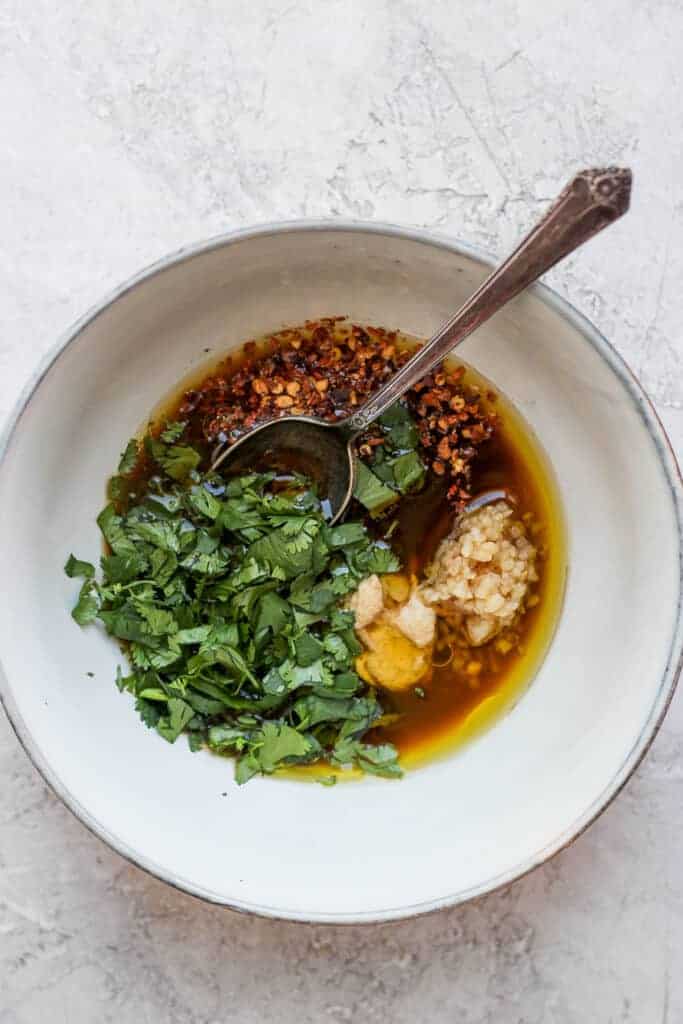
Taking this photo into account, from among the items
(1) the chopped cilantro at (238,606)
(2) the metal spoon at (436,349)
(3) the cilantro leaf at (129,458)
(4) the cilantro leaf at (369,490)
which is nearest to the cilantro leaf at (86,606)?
(1) the chopped cilantro at (238,606)

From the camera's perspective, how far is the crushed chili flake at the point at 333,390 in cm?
164

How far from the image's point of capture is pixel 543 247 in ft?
4.00

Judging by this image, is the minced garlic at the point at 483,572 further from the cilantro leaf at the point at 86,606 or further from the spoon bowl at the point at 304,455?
the cilantro leaf at the point at 86,606

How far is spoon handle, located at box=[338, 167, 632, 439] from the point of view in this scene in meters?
1.14

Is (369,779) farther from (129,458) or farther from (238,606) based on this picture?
(129,458)

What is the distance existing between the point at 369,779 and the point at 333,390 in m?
0.72

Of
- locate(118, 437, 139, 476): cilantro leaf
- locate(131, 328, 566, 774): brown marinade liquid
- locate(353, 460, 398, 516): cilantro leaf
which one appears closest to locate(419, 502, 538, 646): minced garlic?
locate(131, 328, 566, 774): brown marinade liquid

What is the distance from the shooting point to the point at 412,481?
166 cm

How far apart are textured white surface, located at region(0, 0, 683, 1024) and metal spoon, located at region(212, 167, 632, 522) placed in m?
0.30

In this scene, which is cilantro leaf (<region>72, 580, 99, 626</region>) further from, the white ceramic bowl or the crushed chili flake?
the crushed chili flake

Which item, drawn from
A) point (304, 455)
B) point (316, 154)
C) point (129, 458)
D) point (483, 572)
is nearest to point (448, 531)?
point (483, 572)

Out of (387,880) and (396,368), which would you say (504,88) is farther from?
(387,880)

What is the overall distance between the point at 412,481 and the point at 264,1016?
3.27ft

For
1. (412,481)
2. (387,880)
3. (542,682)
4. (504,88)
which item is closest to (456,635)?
(542,682)
